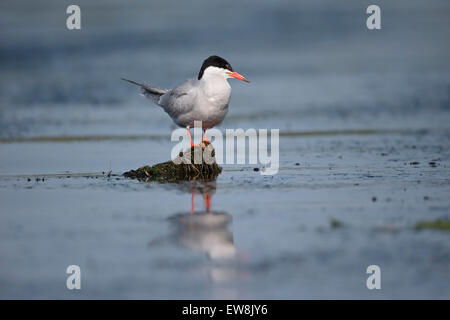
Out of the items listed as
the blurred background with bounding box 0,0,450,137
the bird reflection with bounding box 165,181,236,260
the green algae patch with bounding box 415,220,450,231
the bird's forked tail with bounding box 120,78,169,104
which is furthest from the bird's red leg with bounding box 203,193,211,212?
the blurred background with bounding box 0,0,450,137

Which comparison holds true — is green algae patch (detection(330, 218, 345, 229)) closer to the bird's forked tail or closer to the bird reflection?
the bird reflection

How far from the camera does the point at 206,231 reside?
5.20m

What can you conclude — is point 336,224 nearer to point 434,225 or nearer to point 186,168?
point 434,225

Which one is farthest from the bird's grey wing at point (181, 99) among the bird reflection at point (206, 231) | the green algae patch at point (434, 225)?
the green algae patch at point (434, 225)

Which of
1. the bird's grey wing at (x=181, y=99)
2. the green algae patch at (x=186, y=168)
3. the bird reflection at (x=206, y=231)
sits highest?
the bird's grey wing at (x=181, y=99)

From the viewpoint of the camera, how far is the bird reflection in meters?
4.74

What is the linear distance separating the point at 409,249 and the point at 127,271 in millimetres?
1660

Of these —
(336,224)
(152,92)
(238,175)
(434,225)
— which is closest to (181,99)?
(238,175)

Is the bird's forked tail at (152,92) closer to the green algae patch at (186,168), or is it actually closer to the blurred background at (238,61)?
the green algae patch at (186,168)

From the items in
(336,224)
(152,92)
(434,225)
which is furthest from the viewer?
(152,92)

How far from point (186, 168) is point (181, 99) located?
715 mm

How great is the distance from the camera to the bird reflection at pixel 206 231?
474 cm

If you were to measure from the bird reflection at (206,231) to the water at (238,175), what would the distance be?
2cm

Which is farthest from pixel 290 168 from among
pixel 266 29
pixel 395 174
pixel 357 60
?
pixel 266 29
